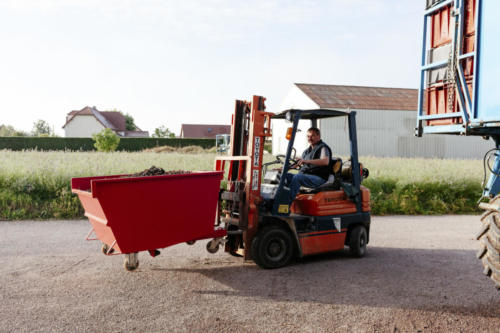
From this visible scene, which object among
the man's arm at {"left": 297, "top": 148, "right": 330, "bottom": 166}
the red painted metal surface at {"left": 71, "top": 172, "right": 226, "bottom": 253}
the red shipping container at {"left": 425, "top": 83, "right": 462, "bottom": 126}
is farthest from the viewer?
the man's arm at {"left": 297, "top": 148, "right": 330, "bottom": 166}

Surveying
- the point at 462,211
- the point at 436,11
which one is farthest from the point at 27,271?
the point at 462,211

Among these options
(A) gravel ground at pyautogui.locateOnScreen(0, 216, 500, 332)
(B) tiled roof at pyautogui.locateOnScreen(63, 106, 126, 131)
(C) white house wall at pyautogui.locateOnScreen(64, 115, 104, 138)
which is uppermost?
(B) tiled roof at pyautogui.locateOnScreen(63, 106, 126, 131)

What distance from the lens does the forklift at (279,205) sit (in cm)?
615

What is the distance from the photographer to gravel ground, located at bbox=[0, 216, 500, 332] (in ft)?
13.9

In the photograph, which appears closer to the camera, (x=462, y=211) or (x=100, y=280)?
(x=100, y=280)

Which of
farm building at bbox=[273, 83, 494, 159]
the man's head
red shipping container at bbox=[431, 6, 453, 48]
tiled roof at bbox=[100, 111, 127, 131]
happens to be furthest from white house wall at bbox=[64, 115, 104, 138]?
red shipping container at bbox=[431, 6, 453, 48]

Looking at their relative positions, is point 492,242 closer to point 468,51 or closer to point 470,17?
point 468,51

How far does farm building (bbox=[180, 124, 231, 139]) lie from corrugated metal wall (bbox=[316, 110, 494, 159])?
2104 inches

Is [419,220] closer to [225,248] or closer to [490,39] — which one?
[225,248]

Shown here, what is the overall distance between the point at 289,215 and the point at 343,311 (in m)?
2.01

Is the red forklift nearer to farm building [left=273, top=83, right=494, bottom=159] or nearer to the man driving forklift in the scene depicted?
the man driving forklift

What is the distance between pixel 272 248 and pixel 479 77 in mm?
3268

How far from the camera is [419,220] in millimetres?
10469

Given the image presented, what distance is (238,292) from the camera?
204 inches
